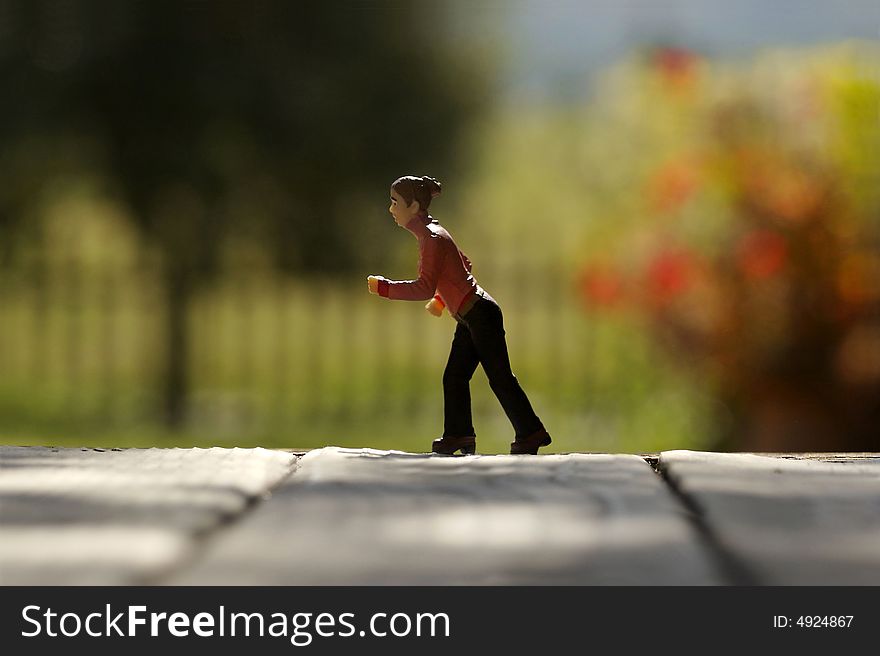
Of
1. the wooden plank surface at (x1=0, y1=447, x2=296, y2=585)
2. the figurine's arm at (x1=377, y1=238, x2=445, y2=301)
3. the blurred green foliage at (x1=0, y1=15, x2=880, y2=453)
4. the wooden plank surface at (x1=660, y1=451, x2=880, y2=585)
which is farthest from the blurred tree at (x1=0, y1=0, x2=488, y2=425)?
the wooden plank surface at (x1=660, y1=451, x2=880, y2=585)

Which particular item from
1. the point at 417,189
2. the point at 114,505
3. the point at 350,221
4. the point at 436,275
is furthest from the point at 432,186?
the point at 350,221

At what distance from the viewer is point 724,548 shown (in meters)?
1.67

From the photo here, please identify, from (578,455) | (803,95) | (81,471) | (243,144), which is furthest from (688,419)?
(81,471)

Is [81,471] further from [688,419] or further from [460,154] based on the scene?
[460,154]

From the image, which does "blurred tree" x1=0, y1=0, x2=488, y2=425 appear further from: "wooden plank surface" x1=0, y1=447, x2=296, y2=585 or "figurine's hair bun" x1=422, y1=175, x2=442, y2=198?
"wooden plank surface" x1=0, y1=447, x2=296, y2=585

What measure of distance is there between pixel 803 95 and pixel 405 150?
121 inches

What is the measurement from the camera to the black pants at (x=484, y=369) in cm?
290

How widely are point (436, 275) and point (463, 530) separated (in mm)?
1124

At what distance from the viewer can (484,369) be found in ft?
9.48

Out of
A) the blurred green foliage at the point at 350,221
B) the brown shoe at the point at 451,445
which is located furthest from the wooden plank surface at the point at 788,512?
the blurred green foliage at the point at 350,221

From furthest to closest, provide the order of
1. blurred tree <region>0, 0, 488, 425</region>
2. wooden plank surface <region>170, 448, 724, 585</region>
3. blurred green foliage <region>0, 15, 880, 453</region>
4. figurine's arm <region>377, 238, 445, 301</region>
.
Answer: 1. blurred tree <region>0, 0, 488, 425</region>
2. blurred green foliage <region>0, 15, 880, 453</region>
3. figurine's arm <region>377, 238, 445, 301</region>
4. wooden plank surface <region>170, 448, 724, 585</region>

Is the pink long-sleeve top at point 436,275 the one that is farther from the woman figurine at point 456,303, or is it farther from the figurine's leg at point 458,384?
the figurine's leg at point 458,384

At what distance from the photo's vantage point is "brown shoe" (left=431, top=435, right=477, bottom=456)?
2.96m

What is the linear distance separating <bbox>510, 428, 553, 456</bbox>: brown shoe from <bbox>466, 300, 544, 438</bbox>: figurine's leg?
0.04ft
